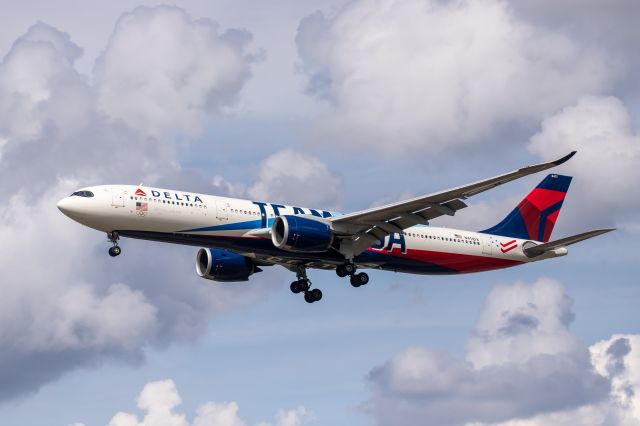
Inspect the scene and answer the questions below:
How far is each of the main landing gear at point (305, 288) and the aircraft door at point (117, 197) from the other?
13.7m

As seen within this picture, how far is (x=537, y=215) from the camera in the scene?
76.6 m

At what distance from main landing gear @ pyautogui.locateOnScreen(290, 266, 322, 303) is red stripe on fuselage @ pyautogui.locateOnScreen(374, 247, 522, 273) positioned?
5.34 metres

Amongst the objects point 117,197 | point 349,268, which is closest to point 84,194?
point 117,197

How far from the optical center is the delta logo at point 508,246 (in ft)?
239

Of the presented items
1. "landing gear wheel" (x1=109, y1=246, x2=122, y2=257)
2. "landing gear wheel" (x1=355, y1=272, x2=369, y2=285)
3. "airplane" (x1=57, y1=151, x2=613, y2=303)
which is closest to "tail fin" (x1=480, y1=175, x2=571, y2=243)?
"airplane" (x1=57, y1=151, x2=613, y2=303)

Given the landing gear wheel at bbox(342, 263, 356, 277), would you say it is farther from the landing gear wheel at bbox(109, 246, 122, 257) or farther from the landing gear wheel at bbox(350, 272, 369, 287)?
the landing gear wheel at bbox(109, 246, 122, 257)

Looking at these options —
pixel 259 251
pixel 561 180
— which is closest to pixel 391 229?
pixel 259 251

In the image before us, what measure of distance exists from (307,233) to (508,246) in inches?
638

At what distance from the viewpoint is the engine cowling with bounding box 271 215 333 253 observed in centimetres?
6216

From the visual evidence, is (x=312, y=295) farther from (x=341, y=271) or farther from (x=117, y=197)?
(x=117, y=197)

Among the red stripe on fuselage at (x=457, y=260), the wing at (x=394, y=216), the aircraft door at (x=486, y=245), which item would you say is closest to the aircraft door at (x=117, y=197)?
the wing at (x=394, y=216)

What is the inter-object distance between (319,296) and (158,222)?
13800mm

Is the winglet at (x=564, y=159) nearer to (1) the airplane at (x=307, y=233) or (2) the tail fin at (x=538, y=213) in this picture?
(1) the airplane at (x=307, y=233)

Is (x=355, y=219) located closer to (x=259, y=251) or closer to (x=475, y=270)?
(x=259, y=251)
